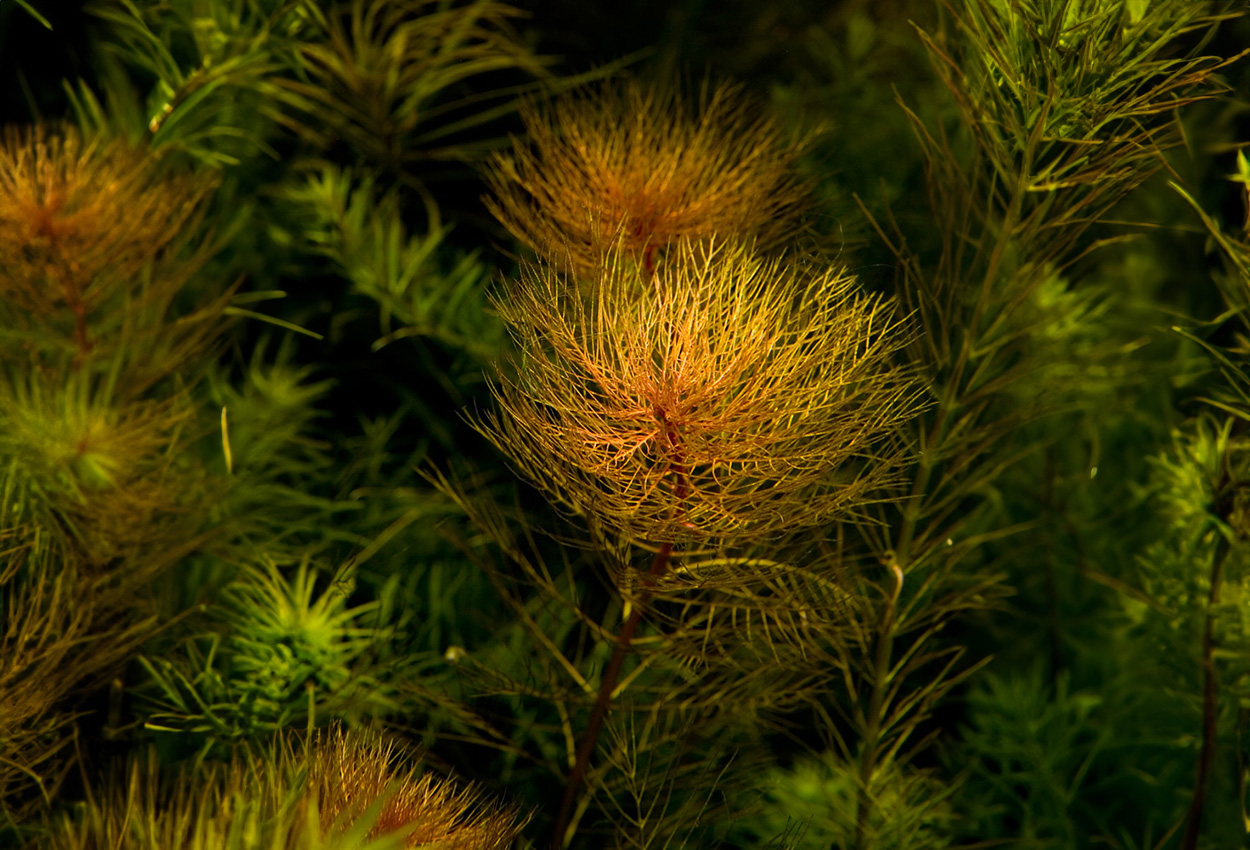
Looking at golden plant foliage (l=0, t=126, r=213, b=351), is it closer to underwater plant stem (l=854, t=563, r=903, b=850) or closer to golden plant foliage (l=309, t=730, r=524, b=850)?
golden plant foliage (l=309, t=730, r=524, b=850)

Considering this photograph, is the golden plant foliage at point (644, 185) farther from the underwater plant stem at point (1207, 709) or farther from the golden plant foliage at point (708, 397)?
the underwater plant stem at point (1207, 709)

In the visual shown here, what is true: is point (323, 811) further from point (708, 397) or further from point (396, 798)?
point (708, 397)

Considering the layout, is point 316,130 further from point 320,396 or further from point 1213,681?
point 1213,681

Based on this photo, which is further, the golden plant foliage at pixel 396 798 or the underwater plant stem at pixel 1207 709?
the underwater plant stem at pixel 1207 709

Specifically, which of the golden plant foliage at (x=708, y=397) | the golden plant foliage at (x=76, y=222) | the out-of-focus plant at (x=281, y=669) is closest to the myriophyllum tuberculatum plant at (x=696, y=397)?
the golden plant foliage at (x=708, y=397)

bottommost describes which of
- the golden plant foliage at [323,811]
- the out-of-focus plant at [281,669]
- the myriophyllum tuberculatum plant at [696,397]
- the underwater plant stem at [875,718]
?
the out-of-focus plant at [281,669]

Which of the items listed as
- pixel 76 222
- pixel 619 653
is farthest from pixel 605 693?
pixel 76 222
